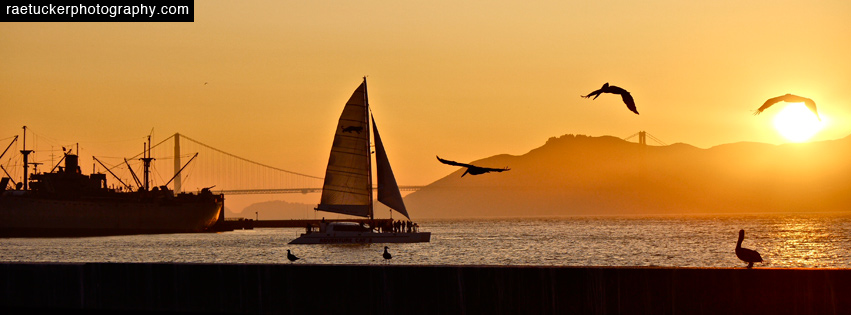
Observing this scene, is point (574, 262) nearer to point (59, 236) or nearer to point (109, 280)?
point (109, 280)

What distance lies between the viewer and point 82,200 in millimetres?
163250

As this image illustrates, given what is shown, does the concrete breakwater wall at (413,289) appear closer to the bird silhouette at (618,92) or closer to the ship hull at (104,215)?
the bird silhouette at (618,92)

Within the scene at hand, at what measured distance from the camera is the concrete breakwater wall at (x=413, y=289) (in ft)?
51.1

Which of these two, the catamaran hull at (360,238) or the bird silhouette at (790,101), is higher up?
the bird silhouette at (790,101)

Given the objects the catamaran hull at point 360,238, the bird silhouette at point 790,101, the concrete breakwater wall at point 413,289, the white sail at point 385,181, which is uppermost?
the white sail at point 385,181

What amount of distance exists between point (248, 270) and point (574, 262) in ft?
176

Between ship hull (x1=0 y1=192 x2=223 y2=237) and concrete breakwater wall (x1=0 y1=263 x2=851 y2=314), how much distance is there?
146554 mm

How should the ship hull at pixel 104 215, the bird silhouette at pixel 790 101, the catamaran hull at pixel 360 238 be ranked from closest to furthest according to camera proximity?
the bird silhouette at pixel 790 101 < the catamaran hull at pixel 360 238 < the ship hull at pixel 104 215

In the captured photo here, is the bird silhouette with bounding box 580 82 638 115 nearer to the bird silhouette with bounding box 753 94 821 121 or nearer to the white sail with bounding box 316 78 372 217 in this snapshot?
the bird silhouette with bounding box 753 94 821 121

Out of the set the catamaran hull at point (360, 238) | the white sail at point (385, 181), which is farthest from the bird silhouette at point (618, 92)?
the white sail at point (385, 181)

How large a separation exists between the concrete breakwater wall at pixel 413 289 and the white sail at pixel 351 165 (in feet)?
218

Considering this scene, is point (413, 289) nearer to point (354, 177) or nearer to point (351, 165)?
point (354, 177)

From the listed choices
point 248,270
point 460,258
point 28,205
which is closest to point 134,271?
point 248,270

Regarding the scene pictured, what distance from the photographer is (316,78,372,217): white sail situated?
86.1 meters
